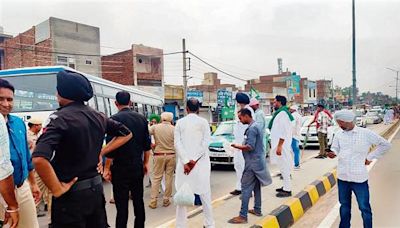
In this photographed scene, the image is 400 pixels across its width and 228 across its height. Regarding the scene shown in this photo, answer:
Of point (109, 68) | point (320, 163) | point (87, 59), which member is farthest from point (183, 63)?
point (320, 163)

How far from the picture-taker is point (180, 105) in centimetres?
3294

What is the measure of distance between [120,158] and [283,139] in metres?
3.28

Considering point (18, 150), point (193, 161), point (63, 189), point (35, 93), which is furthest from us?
point (35, 93)

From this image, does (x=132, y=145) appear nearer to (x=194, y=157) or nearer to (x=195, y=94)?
(x=194, y=157)

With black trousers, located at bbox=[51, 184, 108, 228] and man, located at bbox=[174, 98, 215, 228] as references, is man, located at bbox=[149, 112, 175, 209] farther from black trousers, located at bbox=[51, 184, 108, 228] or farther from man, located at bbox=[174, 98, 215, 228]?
black trousers, located at bbox=[51, 184, 108, 228]

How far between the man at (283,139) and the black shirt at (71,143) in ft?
14.0

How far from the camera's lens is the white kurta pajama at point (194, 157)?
14.5 feet

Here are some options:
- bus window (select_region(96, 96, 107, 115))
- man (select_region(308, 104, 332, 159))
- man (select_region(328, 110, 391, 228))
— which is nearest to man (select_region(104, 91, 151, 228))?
man (select_region(328, 110, 391, 228))

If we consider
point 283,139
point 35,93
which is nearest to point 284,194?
point 283,139

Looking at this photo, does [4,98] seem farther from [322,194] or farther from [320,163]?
[320,163]

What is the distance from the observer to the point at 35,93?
832 cm

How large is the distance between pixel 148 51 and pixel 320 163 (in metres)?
22.6

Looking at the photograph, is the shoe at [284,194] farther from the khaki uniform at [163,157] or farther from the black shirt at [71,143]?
the black shirt at [71,143]

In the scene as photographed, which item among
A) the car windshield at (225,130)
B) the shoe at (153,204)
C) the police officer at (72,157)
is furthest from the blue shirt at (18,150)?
the car windshield at (225,130)
